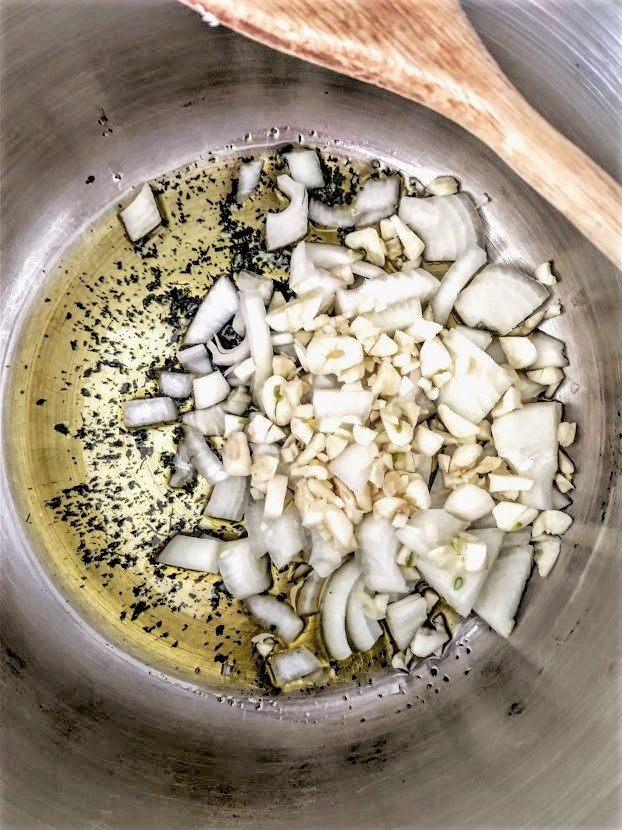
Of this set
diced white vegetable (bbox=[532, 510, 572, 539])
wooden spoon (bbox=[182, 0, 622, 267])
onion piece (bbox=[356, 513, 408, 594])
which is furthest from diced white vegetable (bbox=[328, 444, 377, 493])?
wooden spoon (bbox=[182, 0, 622, 267])

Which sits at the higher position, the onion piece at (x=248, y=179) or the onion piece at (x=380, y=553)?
the onion piece at (x=248, y=179)

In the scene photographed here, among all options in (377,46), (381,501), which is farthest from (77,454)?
(377,46)

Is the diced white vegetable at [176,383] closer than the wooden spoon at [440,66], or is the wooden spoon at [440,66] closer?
the wooden spoon at [440,66]

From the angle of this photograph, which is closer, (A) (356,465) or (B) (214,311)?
(A) (356,465)

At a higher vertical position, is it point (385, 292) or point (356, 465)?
point (385, 292)

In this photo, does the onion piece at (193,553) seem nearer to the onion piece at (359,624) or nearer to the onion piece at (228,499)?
the onion piece at (228,499)

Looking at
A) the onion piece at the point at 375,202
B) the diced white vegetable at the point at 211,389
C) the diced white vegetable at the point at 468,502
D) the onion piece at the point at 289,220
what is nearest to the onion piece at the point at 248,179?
the onion piece at the point at 289,220

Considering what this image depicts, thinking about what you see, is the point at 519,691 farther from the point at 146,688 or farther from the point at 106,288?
the point at 106,288

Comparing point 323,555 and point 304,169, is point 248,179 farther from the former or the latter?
point 323,555

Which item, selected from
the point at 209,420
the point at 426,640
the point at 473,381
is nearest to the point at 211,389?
the point at 209,420
